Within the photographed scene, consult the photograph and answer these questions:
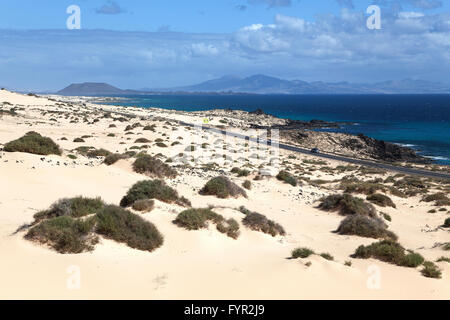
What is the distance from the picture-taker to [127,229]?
9586 millimetres

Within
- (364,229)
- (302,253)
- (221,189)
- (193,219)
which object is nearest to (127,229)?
(193,219)

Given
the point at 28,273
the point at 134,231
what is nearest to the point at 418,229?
the point at 134,231

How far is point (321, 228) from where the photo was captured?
53.8 ft

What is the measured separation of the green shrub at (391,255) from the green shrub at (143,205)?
6539mm

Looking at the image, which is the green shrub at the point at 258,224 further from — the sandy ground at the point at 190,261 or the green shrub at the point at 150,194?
the green shrub at the point at 150,194

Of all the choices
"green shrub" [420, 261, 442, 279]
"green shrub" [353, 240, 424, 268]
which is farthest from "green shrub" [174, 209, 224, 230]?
Answer: "green shrub" [420, 261, 442, 279]

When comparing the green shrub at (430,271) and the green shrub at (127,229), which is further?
the green shrub at (127,229)

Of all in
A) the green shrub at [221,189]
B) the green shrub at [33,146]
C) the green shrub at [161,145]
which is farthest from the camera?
the green shrub at [161,145]

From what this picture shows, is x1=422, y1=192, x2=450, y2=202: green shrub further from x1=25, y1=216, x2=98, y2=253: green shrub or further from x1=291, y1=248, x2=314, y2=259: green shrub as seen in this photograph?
x1=25, y1=216, x2=98, y2=253: green shrub

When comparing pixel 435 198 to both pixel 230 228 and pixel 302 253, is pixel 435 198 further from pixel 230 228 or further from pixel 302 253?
pixel 302 253

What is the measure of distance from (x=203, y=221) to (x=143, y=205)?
2.18 metres

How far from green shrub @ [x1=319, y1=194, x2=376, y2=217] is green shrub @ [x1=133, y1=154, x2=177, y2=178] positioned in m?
8.55

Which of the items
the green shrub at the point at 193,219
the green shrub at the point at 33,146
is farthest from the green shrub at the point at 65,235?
the green shrub at the point at 33,146

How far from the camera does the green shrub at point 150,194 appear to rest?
13.7 m
